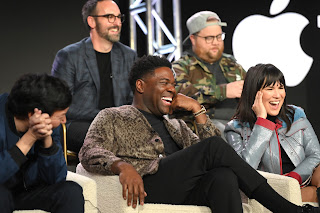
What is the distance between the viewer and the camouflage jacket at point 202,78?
4.43 meters

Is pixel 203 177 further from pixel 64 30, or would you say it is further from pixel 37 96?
pixel 64 30

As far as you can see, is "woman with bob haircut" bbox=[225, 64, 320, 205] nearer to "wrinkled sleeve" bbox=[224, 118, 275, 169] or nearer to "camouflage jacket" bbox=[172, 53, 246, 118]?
"wrinkled sleeve" bbox=[224, 118, 275, 169]

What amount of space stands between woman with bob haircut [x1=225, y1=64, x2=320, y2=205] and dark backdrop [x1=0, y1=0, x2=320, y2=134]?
88.7 inches

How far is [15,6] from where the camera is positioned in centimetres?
610

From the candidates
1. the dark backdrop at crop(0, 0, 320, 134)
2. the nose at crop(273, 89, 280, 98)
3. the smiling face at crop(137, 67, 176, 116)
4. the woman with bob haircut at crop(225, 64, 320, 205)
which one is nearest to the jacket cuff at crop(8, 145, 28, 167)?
the smiling face at crop(137, 67, 176, 116)

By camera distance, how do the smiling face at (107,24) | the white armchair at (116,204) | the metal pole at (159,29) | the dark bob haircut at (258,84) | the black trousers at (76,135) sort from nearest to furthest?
the white armchair at (116,204), the dark bob haircut at (258,84), the black trousers at (76,135), the smiling face at (107,24), the metal pole at (159,29)

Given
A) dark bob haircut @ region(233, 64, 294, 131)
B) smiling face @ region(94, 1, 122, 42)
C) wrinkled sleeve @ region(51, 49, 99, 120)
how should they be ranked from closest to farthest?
dark bob haircut @ region(233, 64, 294, 131), wrinkled sleeve @ region(51, 49, 99, 120), smiling face @ region(94, 1, 122, 42)

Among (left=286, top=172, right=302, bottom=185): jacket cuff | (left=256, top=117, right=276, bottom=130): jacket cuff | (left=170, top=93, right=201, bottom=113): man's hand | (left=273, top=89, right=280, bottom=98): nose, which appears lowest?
(left=286, top=172, right=302, bottom=185): jacket cuff

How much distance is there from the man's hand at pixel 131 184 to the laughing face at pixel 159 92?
0.61 meters

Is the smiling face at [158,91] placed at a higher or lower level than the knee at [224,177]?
higher

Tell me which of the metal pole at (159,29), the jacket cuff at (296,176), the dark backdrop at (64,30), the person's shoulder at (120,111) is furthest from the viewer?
the metal pole at (159,29)

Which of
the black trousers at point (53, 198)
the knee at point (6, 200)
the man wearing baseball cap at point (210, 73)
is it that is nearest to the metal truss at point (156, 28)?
the man wearing baseball cap at point (210, 73)

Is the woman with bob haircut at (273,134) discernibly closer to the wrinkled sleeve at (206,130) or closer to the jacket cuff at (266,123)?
the jacket cuff at (266,123)

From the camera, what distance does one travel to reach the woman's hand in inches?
141
